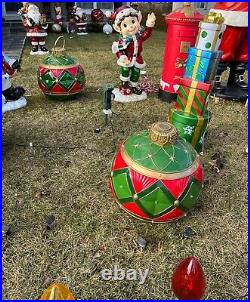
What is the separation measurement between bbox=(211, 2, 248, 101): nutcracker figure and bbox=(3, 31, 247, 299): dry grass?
1459 mm

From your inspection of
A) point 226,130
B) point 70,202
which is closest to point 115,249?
point 70,202

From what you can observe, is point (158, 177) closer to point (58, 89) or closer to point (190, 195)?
point (190, 195)

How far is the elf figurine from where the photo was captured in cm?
488

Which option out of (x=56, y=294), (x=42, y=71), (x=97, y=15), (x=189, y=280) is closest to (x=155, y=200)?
(x=189, y=280)

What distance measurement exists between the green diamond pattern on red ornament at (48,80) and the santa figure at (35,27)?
4.21 m

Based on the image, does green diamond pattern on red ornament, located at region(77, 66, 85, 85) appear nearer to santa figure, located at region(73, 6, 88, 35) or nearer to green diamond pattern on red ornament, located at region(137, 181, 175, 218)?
green diamond pattern on red ornament, located at region(137, 181, 175, 218)

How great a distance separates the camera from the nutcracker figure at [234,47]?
217 inches

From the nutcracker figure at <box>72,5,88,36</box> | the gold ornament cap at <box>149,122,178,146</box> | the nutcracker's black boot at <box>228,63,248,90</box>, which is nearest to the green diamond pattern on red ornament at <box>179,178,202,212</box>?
the gold ornament cap at <box>149,122,178,146</box>

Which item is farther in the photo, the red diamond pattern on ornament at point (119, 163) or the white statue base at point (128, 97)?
the white statue base at point (128, 97)

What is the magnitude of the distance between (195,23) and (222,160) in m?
2.52

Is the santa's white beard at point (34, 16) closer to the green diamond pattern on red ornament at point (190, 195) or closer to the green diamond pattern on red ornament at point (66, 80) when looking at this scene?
the green diamond pattern on red ornament at point (66, 80)

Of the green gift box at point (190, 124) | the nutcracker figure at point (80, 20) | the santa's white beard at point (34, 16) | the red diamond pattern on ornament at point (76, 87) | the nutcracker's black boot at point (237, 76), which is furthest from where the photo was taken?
the nutcracker figure at point (80, 20)

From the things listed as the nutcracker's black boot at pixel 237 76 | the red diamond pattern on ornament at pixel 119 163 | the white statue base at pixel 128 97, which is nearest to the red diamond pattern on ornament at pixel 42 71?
the white statue base at pixel 128 97

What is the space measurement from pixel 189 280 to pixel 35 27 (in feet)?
29.5
